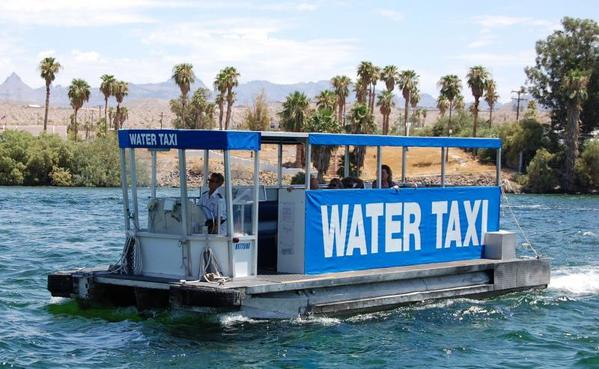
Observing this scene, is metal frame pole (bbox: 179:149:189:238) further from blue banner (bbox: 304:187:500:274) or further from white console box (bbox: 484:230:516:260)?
white console box (bbox: 484:230:516:260)

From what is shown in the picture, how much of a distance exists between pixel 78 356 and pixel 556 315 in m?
→ 9.40

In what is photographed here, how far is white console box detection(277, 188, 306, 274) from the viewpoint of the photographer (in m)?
17.1

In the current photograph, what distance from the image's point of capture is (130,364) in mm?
14414

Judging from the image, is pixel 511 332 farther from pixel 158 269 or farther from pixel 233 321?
pixel 158 269

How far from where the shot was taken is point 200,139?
621 inches

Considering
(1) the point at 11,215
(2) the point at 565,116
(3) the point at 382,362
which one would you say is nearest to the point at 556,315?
(3) the point at 382,362

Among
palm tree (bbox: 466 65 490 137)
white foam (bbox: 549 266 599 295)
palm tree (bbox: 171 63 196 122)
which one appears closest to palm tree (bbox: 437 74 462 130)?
palm tree (bbox: 466 65 490 137)

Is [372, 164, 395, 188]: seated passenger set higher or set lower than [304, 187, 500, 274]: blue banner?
higher

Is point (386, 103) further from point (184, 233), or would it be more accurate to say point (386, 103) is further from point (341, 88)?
point (184, 233)

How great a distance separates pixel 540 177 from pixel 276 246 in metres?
70.5

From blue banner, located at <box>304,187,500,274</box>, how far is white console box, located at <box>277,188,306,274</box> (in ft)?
0.35

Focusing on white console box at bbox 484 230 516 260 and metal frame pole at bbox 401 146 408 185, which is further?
white console box at bbox 484 230 516 260

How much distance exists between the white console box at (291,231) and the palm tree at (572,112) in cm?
7196

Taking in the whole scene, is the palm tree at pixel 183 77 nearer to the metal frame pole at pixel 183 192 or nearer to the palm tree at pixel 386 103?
the palm tree at pixel 386 103
